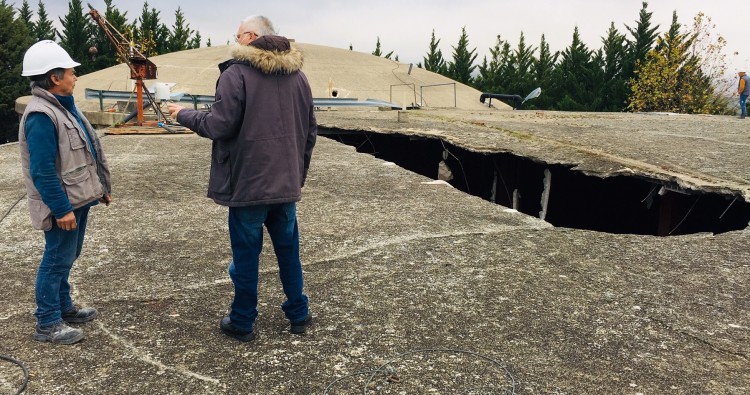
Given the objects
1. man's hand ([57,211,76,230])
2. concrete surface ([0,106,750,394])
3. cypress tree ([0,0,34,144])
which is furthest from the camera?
cypress tree ([0,0,34,144])

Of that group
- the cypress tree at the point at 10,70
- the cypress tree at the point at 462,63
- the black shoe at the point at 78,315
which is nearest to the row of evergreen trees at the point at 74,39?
the cypress tree at the point at 10,70

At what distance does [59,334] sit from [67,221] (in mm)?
617

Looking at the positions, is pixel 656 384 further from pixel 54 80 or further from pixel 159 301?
pixel 54 80

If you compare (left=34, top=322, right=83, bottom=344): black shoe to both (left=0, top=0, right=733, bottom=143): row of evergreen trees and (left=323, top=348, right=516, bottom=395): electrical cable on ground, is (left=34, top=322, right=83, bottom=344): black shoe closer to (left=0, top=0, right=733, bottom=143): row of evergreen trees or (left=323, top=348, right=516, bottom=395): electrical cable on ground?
(left=323, top=348, right=516, bottom=395): electrical cable on ground

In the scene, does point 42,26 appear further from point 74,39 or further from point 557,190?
point 557,190

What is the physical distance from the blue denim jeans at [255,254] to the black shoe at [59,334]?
2.65 ft

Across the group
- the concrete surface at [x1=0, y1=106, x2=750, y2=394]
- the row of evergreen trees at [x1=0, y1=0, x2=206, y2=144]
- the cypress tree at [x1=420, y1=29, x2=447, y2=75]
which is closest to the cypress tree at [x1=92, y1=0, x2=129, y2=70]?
the row of evergreen trees at [x1=0, y1=0, x2=206, y2=144]

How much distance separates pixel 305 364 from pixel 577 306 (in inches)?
69.7

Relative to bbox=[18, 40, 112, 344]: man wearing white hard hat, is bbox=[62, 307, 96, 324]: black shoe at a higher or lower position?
lower

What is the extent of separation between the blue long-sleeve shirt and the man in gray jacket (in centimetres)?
62

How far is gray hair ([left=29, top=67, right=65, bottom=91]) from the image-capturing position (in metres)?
3.31

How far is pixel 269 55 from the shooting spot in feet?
10.5

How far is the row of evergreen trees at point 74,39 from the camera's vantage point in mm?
36094

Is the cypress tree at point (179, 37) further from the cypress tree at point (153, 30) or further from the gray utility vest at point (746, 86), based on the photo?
the gray utility vest at point (746, 86)
